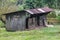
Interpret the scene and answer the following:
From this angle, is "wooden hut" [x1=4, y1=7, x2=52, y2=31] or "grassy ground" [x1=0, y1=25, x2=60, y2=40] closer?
"grassy ground" [x1=0, y1=25, x2=60, y2=40]

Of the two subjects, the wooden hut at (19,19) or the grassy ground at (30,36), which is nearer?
the grassy ground at (30,36)

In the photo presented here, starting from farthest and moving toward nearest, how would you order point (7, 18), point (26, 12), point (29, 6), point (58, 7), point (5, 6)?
point (58, 7)
point (29, 6)
point (5, 6)
point (7, 18)
point (26, 12)

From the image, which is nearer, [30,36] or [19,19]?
[30,36]

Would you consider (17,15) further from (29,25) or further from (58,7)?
(58,7)

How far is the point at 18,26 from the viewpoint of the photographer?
27375 mm

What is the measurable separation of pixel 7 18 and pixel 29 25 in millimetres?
2883

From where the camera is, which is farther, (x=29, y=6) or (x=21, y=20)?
(x=29, y=6)

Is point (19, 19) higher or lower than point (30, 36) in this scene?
higher

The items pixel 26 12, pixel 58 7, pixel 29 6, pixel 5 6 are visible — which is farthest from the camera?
pixel 58 7

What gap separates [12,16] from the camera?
27.8 metres

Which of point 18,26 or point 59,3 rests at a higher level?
point 59,3

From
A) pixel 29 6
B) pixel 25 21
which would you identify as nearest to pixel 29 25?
pixel 25 21

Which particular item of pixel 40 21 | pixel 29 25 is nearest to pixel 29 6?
pixel 40 21

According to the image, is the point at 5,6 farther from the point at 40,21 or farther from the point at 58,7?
the point at 58,7
